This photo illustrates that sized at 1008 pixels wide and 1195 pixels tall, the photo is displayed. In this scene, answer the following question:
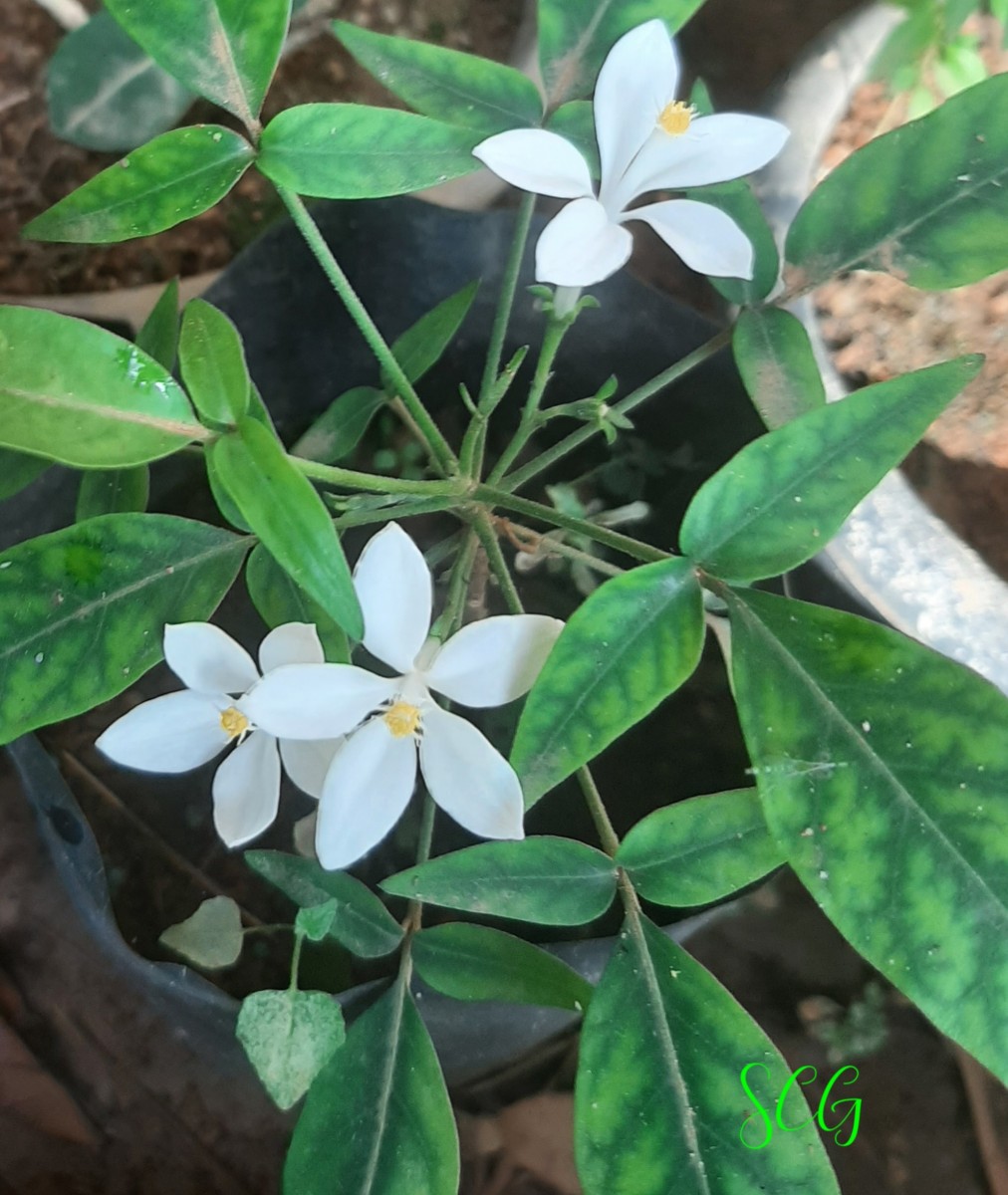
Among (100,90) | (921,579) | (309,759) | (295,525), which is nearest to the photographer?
(295,525)

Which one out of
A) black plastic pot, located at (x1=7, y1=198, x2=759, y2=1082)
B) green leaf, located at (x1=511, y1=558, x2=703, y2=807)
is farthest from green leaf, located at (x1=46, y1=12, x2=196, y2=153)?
green leaf, located at (x1=511, y1=558, x2=703, y2=807)

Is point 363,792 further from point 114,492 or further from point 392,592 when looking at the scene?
point 114,492

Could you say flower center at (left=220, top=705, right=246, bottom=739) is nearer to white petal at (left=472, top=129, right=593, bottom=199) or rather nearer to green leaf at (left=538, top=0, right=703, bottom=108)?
white petal at (left=472, top=129, right=593, bottom=199)

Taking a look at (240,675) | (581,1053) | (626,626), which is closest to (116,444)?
(240,675)

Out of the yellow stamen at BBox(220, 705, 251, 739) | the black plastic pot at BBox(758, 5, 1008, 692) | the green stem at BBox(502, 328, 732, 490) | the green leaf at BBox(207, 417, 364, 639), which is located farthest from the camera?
the black plastic pot at BBox(758, 5, 1008, 692)

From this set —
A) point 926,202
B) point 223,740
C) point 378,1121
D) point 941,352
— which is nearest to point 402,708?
point 223,740

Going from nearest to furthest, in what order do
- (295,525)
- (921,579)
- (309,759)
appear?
(295,525) < (309,759) < (921,579)
